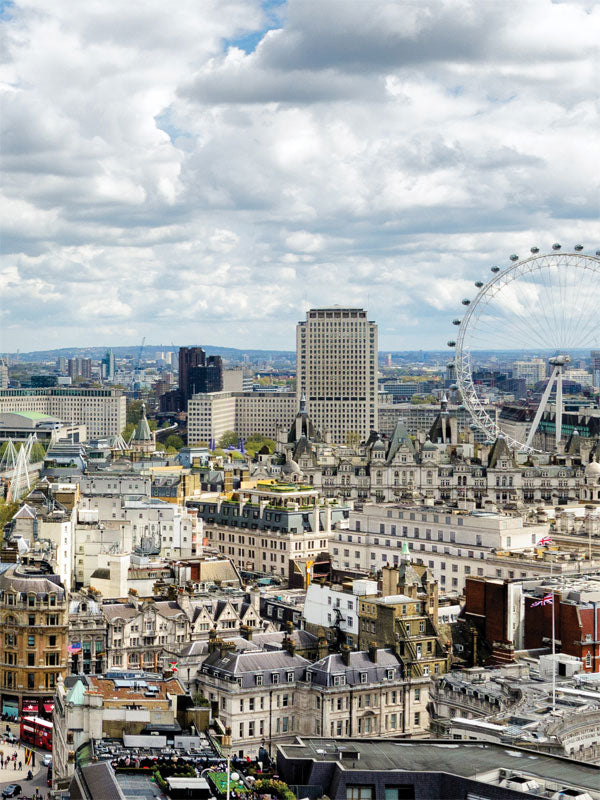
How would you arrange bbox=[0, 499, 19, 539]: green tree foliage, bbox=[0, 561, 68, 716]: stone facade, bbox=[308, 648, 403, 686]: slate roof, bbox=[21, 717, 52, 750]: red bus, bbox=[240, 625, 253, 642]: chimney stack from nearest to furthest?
bbox=[308, 648, 403, 686]: slate roof → bbox=[21, 717, 52, 750]: red bus → bbox=[240, 625, 253, 642]: chimney stack → bbox=[0, 561, 68, 716]: stone facade → bbox=[0, 499, 19, 539]: green tree foliage

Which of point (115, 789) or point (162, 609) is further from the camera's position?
point (162, 609)

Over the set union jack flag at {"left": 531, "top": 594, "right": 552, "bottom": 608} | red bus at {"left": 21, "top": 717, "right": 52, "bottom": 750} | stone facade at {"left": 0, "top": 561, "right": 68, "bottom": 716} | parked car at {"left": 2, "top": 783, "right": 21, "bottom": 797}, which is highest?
union jack flag at {"left": 531, "top": 594, "right": 552, "bottom": 608}

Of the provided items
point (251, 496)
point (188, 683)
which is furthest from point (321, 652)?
point (251, 496)

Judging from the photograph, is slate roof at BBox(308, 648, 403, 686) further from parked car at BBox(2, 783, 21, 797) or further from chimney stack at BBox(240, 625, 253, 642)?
parked car at BBox(2, 783, 21, 797)

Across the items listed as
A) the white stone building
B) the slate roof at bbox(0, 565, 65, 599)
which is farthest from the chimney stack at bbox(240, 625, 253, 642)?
the white stone building

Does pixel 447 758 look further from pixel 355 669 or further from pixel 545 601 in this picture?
pixel 545 601

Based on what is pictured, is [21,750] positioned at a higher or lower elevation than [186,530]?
lower

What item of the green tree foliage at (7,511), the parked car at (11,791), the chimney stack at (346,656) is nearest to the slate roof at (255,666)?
the chimney stack at (346,656)

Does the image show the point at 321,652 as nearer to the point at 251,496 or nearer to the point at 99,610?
the point at 99,610
